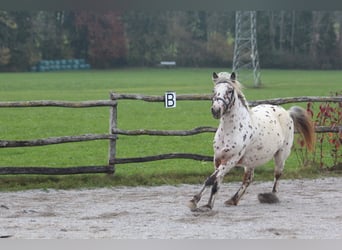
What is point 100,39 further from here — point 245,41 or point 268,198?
point 268,198

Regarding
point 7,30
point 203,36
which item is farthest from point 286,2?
point 7,30

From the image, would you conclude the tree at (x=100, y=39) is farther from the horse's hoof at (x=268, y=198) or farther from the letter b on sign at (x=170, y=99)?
the horse's hoof at (x=268, y=198)

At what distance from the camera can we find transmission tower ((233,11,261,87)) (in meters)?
20.3

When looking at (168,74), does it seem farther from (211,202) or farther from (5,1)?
(5,1)

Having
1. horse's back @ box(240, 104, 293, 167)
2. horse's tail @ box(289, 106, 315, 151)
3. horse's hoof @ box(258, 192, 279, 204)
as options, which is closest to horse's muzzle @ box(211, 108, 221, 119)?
horse's back @ box(240, 104, 293, 167)

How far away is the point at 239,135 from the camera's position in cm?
519

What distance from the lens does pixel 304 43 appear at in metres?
19.9

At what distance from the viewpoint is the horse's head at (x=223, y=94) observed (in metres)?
4.87

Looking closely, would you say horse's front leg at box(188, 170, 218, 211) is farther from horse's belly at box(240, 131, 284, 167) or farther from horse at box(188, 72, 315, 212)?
horse's belly at box(240, 131, 284, 167)

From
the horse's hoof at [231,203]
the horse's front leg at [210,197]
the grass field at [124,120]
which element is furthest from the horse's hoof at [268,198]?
the grass field at [124,120]

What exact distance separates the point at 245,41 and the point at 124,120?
7387 millimetres

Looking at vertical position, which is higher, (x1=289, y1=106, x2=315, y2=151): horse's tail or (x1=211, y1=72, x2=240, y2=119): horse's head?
(x1=211, y1=72, x2=240, y2=119): horse's head

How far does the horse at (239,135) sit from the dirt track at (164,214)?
10.0 inches

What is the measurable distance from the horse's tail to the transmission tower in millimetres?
13143
